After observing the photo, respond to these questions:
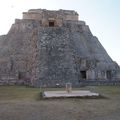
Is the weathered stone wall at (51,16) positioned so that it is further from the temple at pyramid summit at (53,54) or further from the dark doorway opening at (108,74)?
the dark doorway opening at (108,74)

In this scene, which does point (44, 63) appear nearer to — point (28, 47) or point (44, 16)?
point (28, 47)

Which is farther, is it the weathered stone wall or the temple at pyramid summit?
the weathered stone wall

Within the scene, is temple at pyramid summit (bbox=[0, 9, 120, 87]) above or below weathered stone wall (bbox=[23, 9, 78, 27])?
below

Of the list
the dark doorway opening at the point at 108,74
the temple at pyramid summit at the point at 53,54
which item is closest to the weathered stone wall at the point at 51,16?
the temple at pyramid summit at the point at 53,54

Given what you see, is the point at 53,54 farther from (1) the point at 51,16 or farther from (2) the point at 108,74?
(2) the point at 108,74

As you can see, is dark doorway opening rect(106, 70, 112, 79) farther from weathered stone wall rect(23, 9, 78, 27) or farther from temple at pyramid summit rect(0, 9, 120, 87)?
weathered stone wall rect(23, 9, 78, 27)

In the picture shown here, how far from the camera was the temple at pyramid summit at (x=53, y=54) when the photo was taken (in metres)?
29.8

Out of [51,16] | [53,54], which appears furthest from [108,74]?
[51,16]

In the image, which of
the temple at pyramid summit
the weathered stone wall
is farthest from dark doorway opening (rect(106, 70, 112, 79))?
the weathered stone wall

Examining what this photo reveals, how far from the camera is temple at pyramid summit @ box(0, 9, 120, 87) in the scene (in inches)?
1172

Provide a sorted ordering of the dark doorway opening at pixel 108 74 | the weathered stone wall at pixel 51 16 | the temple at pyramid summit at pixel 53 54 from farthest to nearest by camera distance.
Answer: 1. the weathered stone wall at pixel 51 16
2. the dark doorway opening at pixel 108 74
3. the temple at pyramid summit at pixel 53 54

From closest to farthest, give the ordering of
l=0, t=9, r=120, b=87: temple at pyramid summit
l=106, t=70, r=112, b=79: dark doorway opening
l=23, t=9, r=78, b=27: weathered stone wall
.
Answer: l=0, t=9, r=120, b=87: temple at pyramid summit
l=106, t=70, r=112, b=79: dark doorway opening
l=23, t=9, r=78, b=27: weathered stone wall

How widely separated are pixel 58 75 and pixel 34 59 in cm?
332

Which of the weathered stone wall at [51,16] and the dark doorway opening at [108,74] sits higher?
the weathered stone wall at [51,16]
